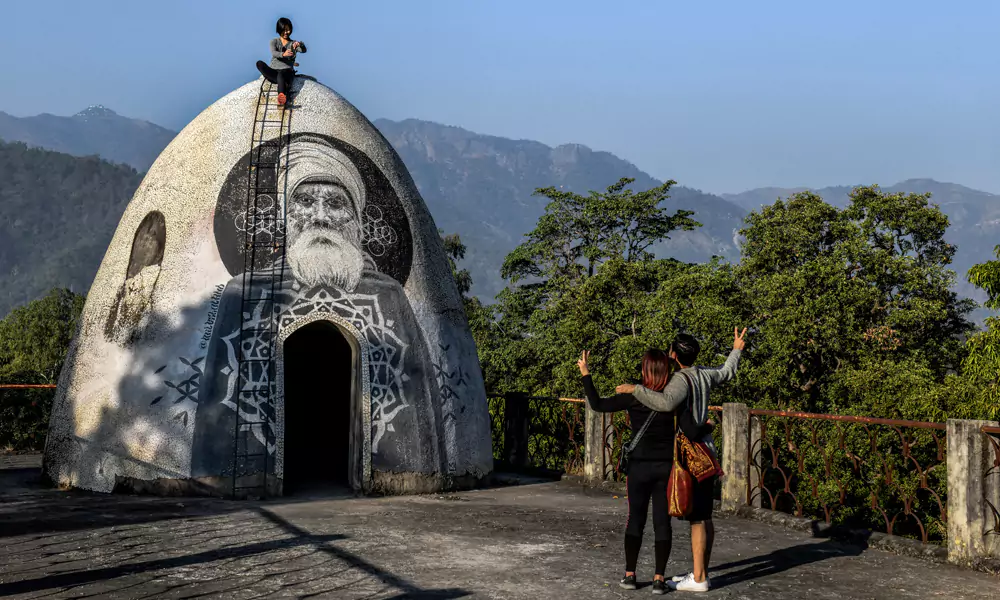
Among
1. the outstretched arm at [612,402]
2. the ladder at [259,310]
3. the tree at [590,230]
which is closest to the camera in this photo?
the outstretched arm at [612,402]

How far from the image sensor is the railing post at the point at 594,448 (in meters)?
13.8

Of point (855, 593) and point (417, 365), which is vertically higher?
point (417, 365)

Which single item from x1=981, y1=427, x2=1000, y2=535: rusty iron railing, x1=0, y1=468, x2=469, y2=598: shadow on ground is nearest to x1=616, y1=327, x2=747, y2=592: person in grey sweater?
x1=0, y1=468, x2=469, y2=598: shadow on ground

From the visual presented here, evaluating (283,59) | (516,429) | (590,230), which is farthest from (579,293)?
(283,59)

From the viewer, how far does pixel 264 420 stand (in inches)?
464

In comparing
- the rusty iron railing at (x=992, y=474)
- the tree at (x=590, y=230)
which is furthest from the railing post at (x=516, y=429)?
the tree at (x=590, y=230)

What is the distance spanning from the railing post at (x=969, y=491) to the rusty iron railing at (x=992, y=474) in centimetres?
1

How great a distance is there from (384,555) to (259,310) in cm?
460

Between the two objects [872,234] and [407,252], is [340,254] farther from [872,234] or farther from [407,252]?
[872,234]

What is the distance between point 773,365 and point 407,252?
55.9 ft

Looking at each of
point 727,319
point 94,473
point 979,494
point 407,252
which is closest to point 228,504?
point 94,473

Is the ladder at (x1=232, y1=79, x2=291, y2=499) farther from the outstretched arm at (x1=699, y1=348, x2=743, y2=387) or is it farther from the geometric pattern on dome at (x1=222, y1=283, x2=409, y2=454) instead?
the outstretched arm at (x1=699, y1=348, x2=743, y2=387)

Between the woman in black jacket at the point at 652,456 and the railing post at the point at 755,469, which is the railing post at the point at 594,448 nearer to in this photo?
the railing post at the point at 755,469

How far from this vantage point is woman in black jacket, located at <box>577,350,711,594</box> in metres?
6.99
